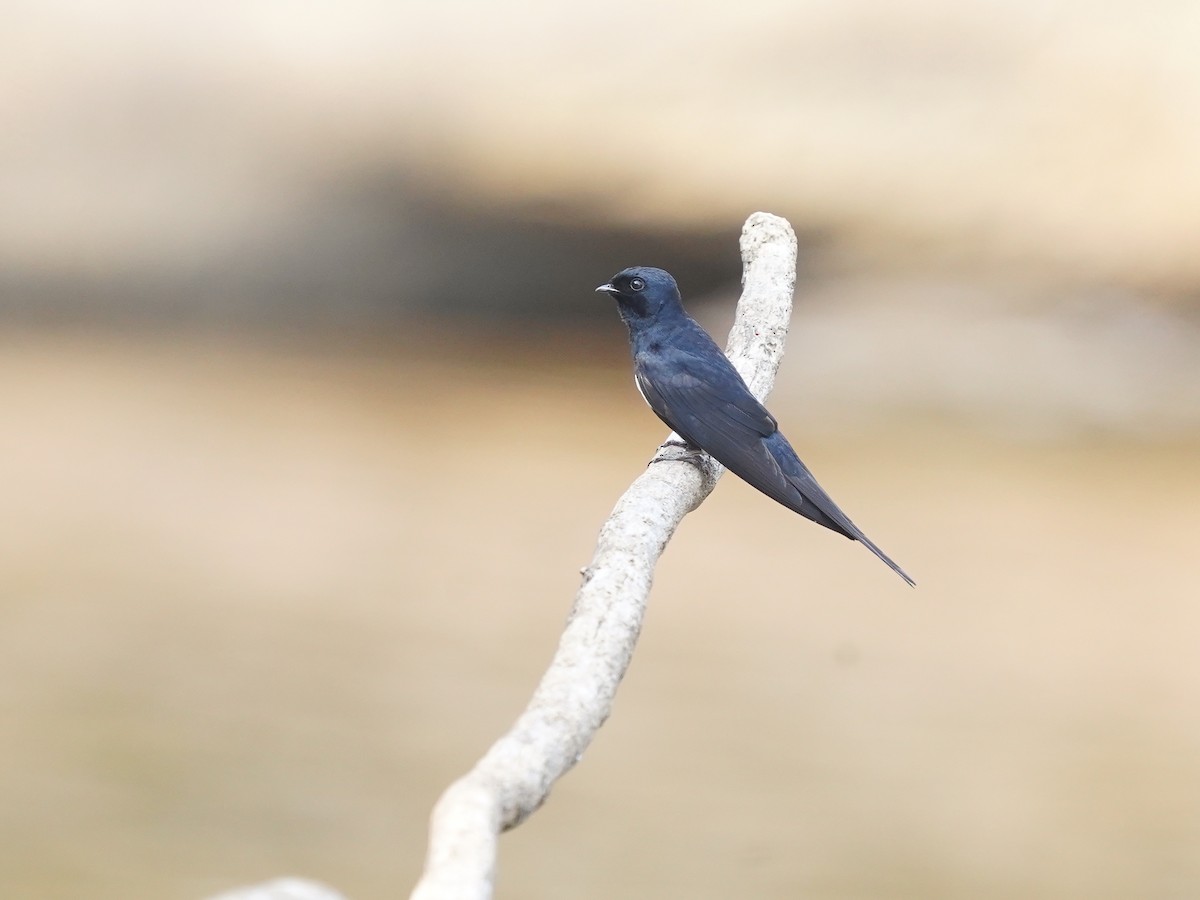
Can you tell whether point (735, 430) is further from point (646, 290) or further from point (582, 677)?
point (582, 677)

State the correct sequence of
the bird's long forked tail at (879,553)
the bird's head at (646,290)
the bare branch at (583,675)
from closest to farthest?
the bare branch at (583,675)
the bird's long forked tail at (879,553)
the bird's head at (646,290)

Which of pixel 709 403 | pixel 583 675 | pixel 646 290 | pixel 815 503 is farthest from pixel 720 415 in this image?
pixel 583 675

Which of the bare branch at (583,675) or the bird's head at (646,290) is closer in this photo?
the bare branch at (583,675)

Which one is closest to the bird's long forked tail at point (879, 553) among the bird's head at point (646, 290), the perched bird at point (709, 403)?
the perched bird at point (709, 403)

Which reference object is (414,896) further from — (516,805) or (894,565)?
(894,565)

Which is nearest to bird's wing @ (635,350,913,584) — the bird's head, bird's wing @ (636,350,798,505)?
bird's wing @ (636,350,798,505)

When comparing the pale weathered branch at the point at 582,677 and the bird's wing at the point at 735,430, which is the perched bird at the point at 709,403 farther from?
the pale weathered branch at the point at 582,677

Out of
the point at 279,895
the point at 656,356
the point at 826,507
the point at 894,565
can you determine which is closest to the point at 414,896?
the point at 279,895

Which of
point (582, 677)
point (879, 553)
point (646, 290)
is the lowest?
point (582, 677)
